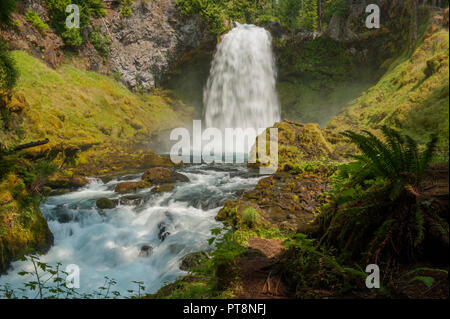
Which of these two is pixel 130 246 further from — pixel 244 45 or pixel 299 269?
pixel 244 45

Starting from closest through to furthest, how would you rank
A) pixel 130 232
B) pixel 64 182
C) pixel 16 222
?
pixel 16 222, pixel 130 232, pixel 64 182

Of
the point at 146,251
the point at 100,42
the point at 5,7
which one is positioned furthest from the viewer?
the point at 100,42

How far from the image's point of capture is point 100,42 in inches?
848

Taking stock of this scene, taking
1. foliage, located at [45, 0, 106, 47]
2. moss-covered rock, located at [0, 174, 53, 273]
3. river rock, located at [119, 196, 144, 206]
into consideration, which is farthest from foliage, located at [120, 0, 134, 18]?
moss-covered rock, located at [0, 174, 53, 273]

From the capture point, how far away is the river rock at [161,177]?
10250 millimetres

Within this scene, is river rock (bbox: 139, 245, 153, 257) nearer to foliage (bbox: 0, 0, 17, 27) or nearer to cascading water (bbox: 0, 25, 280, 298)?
cascading water (bbox: 0, 25, 280, 298)

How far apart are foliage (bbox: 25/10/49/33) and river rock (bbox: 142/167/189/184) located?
14.4m

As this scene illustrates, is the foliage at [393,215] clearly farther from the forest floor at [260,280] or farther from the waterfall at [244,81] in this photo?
the waterfall at [244,81]

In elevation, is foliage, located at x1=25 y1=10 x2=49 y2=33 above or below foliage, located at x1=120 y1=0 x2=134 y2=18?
below

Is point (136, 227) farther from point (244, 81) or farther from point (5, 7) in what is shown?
point (244, 81)

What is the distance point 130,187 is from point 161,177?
1.38m

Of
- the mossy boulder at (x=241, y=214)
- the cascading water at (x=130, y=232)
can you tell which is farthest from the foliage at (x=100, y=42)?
the mossy boulder at (x=241, y=214)

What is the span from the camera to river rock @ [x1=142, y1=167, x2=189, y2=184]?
1025cm

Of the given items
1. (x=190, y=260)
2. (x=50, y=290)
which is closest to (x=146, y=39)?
(x=190, y=260)
